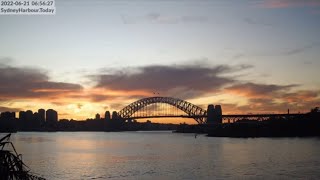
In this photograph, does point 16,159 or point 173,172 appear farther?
point 173,172

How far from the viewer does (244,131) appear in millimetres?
147125

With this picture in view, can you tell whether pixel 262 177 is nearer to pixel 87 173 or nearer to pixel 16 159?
pixel 87 173

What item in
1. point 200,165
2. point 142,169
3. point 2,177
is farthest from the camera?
point 200,165

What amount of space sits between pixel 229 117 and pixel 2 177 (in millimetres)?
195091

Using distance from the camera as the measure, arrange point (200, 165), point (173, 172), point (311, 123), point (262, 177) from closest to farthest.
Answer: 1. point (262, 177)
2. point (173, 172)
3. point (200, 165)
4. point (311, 123)

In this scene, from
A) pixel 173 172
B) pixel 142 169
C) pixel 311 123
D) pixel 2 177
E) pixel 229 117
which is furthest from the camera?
pixel 229 117

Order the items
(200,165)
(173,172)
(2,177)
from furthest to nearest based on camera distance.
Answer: (200,165) → (173,172) → (2,177)

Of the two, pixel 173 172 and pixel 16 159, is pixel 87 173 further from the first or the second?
pixel 16 159

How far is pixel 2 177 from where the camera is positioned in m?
8.02

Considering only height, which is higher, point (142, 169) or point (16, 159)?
point (16, 159)

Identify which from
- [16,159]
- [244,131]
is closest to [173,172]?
[16,159]

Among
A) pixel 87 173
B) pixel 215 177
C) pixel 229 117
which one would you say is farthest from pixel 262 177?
pixel 229 117

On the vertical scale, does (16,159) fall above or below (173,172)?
above

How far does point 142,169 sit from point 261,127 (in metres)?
112
